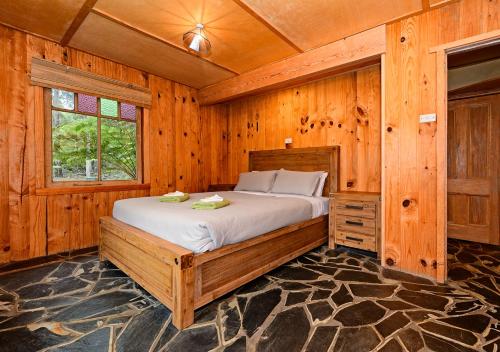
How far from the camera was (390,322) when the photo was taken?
161 cm

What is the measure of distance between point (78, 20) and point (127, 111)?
1.32 m

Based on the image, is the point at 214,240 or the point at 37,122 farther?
the point at 37,122

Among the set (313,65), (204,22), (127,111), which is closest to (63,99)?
(127,111)

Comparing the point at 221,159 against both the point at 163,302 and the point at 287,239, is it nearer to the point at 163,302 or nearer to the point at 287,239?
the point at 287,239

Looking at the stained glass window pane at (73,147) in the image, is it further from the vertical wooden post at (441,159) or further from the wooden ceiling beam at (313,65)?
the vertical wooden post at (441,159)

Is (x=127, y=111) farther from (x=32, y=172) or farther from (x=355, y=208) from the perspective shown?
(x=355, y=208)

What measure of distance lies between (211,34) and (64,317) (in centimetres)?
281

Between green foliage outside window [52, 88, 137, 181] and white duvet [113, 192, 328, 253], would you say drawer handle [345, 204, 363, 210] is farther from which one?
green foliage outside window [52, 88, 137, 181]

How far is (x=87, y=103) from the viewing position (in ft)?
10.6

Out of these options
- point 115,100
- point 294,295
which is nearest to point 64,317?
point 294,295

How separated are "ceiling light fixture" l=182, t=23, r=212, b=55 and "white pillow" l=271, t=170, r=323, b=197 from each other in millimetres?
1922

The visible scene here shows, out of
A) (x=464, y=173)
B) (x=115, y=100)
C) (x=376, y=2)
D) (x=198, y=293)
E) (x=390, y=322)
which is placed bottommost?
(x=390, y=322)

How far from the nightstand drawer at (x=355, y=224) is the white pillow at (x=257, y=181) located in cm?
115

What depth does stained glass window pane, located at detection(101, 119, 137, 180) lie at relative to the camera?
11.2 ft
